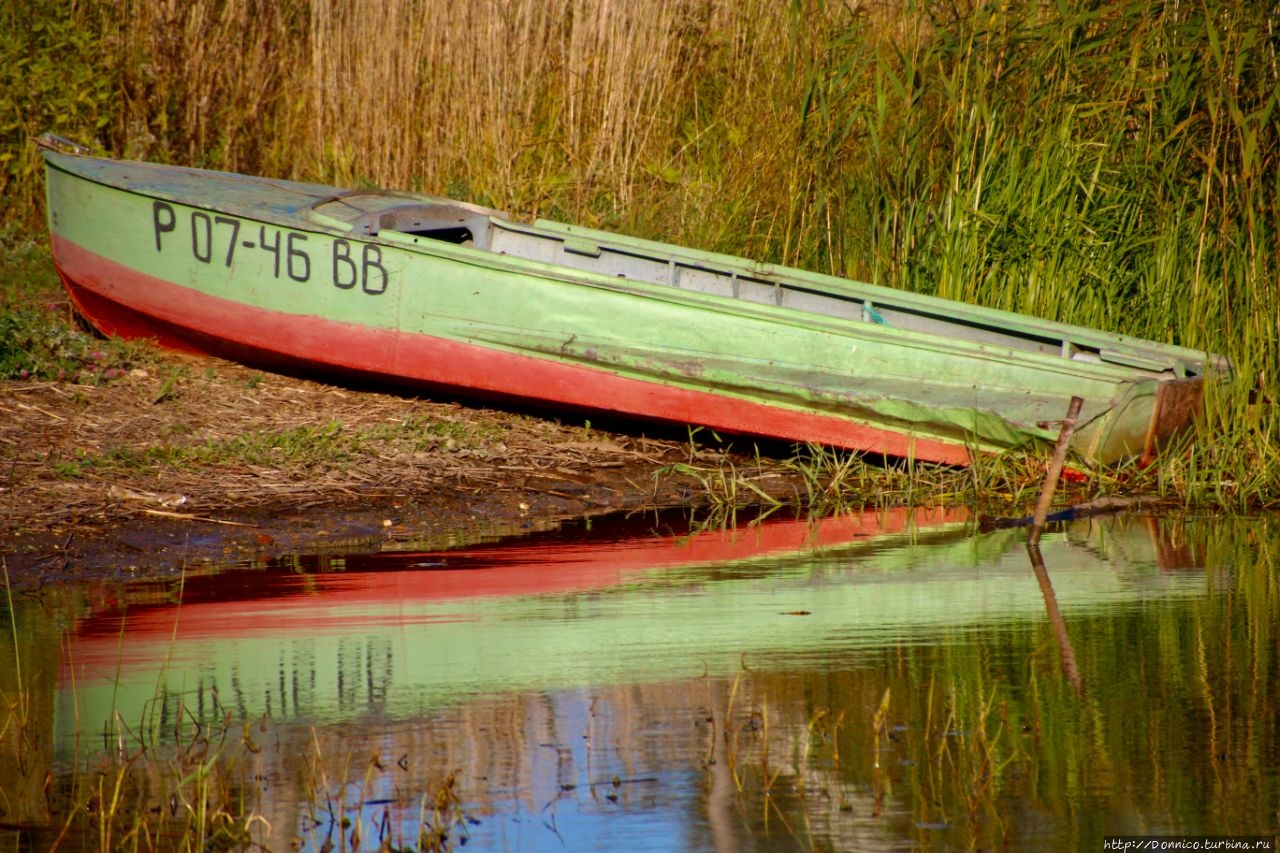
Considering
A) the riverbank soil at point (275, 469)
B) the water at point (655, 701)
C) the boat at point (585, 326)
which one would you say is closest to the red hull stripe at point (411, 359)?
the boat at point (585, 326)

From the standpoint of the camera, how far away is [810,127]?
7.67 meters

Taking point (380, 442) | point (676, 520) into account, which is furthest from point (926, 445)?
point (380, 442)

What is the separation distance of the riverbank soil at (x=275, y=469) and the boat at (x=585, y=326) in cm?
21

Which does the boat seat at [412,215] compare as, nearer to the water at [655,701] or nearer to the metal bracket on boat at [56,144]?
the metal bracket on boat at [56,144]

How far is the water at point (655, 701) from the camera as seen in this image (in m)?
3.14

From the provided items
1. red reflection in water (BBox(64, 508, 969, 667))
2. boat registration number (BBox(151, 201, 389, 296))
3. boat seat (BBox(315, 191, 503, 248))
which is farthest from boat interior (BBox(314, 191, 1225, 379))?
red reflection in water (BBox(64, 508, 969, 667))

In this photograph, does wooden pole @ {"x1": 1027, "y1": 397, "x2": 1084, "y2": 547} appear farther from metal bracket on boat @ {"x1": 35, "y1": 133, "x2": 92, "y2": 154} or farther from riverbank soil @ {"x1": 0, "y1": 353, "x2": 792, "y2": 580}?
metal bracket on boat @ {"x1": 35, "y1": 133, "x2": 92, "y2": 154}

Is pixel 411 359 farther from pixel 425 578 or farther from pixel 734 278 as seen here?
pixel 425 578

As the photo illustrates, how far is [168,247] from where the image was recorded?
7.39m

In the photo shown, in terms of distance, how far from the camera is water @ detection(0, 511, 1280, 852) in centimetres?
314

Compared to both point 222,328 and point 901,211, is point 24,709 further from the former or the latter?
point 901,211

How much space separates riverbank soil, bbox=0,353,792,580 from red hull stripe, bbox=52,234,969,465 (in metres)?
0.18

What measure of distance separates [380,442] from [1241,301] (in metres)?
3.68

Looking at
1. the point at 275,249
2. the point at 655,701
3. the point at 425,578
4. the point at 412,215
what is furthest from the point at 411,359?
the point at 655,701
